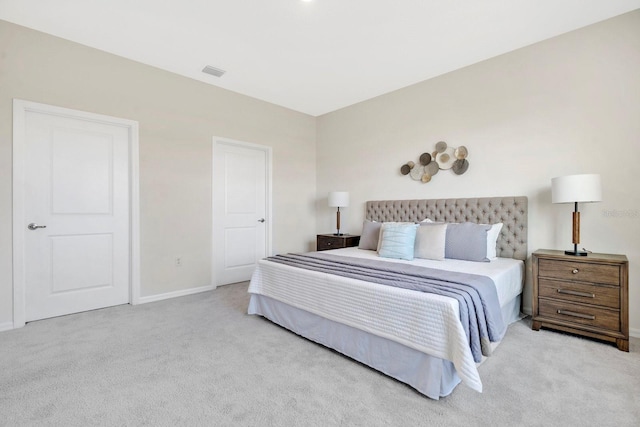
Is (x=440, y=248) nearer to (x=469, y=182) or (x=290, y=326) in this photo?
(x=469, y=182)

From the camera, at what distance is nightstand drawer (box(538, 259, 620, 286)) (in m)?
2.33

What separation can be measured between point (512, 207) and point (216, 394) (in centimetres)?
311

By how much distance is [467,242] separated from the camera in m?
2.99

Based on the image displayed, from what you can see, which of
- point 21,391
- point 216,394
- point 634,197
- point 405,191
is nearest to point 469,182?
point 405,191

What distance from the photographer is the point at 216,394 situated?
1.75 meters

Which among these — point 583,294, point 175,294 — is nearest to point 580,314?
point 583,294

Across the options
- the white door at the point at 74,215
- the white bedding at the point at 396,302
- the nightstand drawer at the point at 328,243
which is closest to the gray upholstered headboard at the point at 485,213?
the white bedding at the point at 396,302

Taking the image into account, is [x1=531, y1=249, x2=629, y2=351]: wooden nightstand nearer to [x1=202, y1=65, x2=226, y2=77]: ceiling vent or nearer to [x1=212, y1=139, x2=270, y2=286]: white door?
[x1=212, y1=139, x2=270, y2=286]: white door

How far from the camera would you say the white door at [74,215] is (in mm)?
2873

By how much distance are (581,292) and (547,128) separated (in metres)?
1.55

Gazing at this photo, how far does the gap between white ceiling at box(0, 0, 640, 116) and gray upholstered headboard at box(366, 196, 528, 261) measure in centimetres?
156

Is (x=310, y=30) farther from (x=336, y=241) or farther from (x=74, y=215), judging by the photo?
(x=74, y=215)

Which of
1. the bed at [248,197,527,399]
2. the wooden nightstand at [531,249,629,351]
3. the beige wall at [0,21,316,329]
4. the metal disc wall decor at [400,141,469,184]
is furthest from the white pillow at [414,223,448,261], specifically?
the beige wall at [0,21,316,329]

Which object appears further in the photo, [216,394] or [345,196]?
[345,196]
